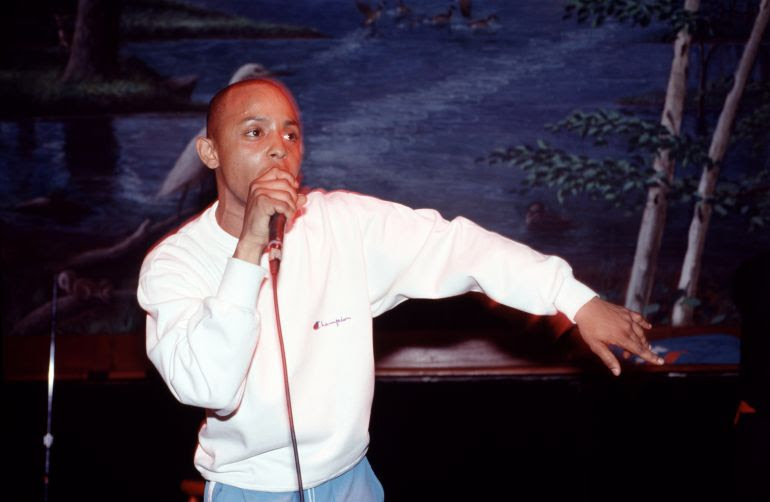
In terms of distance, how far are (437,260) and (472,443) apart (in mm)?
1862

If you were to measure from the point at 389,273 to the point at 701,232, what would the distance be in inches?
127

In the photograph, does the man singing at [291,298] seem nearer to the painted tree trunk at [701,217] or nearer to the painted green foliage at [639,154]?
the painted green foliage at [639,154]

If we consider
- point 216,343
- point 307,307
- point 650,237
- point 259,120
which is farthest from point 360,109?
point 216,343

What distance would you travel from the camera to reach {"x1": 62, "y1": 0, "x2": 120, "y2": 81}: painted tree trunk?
406 cm

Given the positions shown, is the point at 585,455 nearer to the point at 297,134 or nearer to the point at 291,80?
the point at 297,134

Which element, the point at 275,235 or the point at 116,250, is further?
the point at 116,250

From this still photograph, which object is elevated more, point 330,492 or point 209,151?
point 209,151

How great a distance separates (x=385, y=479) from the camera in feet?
10.9

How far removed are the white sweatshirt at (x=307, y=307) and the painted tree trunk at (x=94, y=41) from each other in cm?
287

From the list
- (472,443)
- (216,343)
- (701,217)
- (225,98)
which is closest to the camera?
(216,343)

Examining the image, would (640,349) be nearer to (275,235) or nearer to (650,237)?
(275,235)

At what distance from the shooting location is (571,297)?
5.25 feet

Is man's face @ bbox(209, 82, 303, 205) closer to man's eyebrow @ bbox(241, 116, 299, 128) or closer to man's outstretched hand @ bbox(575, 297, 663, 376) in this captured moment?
man's eyebrow @ bbox(241, 116, 299, 128)

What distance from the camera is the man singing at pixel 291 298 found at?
1.33 metres
